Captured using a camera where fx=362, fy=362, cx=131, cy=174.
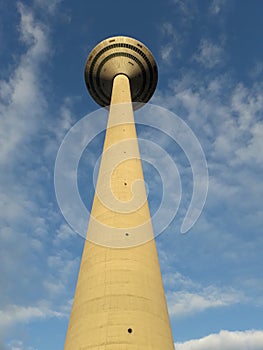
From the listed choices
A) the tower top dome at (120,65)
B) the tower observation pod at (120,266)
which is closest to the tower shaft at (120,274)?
the tower observation pod at (120,266)

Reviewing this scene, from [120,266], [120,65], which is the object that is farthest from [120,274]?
[120,65]

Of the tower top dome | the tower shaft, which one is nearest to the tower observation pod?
the tower shaft

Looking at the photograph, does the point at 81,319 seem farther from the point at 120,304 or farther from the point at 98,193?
the point at 98,193

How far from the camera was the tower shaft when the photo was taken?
2214cm

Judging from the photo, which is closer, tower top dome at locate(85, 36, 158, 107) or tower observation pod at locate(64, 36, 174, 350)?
tower observation pod at locate(64, 36, 174, 350)

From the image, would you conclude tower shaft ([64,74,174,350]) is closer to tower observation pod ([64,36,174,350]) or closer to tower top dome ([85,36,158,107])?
tower observation pod ([64,36,174,350])

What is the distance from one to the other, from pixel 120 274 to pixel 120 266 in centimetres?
72

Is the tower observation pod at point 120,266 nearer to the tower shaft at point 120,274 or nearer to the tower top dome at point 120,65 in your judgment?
the tower shaft at point 120,274

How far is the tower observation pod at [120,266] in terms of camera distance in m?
22.2

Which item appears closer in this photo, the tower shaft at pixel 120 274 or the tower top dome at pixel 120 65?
the tower shaft at pixel 120 274

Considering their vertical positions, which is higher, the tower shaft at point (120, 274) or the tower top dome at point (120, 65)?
the tower top dome at point (120, 65)

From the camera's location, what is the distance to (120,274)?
25.0 meters

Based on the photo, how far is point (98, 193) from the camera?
32562mm

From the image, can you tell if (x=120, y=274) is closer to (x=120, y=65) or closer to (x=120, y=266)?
(x=120, y=266)
